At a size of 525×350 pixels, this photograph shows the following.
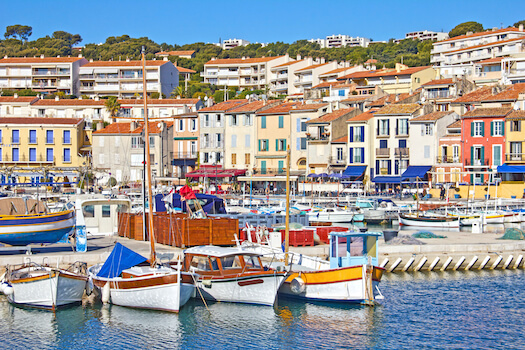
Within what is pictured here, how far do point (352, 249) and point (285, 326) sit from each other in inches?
201

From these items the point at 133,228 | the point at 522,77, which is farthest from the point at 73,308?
the point at 522,77

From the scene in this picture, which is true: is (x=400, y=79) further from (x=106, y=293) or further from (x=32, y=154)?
(x=106, y=293)

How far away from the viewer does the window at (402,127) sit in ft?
249

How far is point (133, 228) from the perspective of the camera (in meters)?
38.7

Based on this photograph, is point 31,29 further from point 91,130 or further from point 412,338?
point 412,338

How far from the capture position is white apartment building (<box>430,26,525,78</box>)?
10462 cm

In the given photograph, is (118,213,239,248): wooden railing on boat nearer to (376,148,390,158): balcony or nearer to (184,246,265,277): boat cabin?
(184,246,265,277): boat cabin

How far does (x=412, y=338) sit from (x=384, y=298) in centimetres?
445

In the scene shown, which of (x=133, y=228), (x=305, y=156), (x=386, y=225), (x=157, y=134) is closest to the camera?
(x=133, y=228)

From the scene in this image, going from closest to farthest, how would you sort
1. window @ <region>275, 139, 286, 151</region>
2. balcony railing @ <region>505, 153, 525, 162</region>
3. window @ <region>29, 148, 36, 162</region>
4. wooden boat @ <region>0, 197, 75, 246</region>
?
1. wooden boat @ <region>0, 197, 75, 246</region>
2. balcony railing @ <region>505, 153, 525, 162</region>
3. window @ <region>275, 139, 286, 151</region>
4. window @ <region>29, 148, 36, 162</region>

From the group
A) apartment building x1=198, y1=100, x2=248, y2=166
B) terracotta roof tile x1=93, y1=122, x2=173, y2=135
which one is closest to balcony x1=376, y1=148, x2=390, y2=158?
apartment building x1=198, y1=100, x2=248, y2=166

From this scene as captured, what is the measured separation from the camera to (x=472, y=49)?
12375 centimetres

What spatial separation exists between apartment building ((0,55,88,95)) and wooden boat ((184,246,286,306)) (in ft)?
348

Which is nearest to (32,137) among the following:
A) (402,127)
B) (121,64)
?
(121,64)
